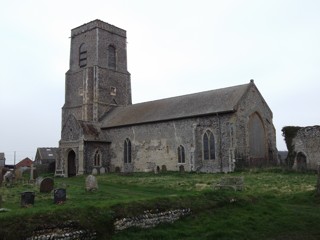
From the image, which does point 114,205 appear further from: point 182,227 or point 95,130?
point 95,130

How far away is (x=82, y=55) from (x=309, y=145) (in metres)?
28.5

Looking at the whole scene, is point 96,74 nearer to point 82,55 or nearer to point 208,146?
point 82,55

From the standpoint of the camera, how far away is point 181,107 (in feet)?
103

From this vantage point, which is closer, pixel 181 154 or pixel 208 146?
pixel 208 146

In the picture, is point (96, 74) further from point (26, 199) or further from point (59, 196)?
point (26, 199)

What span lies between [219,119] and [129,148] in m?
10.6

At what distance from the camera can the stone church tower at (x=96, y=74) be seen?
40.3 m

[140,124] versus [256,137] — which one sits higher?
[140,124]

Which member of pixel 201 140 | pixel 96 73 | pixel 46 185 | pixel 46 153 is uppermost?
pixel 96 73

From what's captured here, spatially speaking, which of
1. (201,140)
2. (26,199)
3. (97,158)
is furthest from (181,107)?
(26,199)

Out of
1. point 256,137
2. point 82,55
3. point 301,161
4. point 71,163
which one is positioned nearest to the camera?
point 301,161

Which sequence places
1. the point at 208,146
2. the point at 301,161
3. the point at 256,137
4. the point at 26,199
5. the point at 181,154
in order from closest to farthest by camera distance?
the point at 26,199 → the point at 301,161 → the point at 208,146 → the point at 256,137 → the point at 181,154

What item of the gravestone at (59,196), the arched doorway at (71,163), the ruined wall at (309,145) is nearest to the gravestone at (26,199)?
the gravestone at (59,196)

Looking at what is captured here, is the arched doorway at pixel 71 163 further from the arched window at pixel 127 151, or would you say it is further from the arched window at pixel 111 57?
the arched window at pixel 111 57
